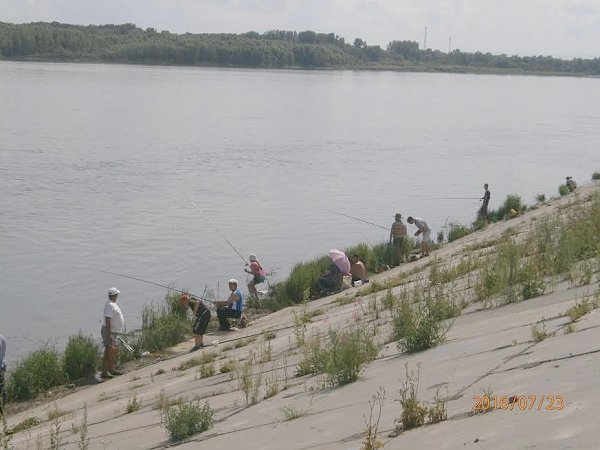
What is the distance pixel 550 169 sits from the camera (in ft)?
154

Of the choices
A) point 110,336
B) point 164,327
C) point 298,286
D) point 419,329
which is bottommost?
point 164,327

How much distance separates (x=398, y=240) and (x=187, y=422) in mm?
15122

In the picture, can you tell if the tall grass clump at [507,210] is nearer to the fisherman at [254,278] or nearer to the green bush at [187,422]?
the fisherman at [254,278]

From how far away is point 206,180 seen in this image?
39781mm

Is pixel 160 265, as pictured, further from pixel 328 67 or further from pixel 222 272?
pixel 328 67

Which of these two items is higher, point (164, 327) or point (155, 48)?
point (155, 48)

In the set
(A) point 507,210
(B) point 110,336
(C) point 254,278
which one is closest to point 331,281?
(C) point 254,278

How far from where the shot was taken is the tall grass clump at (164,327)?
16.1 meters

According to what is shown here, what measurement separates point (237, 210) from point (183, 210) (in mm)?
2094

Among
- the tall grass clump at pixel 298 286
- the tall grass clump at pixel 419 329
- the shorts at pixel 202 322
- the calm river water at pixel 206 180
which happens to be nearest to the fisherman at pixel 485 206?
the calm river water at pixel 206 180

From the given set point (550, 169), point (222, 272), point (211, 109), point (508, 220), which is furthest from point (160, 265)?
point (211, 109)

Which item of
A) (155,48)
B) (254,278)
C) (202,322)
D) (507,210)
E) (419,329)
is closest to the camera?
(419,329)
